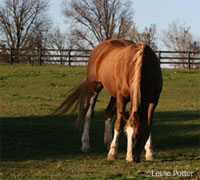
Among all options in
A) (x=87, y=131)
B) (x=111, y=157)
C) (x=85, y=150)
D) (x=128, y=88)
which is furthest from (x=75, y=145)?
(x=128, y=88)

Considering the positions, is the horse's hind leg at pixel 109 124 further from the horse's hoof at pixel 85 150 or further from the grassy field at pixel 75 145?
the horse's hoof at pixel 85 150

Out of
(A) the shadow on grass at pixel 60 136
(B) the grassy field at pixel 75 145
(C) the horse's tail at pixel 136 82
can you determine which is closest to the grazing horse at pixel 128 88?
(C) the horse's tail at pixel 136 82

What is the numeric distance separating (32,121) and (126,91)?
448cm

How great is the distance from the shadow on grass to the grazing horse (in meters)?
0.51

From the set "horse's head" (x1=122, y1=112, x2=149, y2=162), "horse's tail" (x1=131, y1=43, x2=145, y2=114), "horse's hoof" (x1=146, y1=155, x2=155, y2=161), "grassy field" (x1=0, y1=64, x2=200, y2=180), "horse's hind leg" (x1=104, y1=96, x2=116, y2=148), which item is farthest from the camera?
"horse's hind leg" (x1=104, y1=96, x2=116, y2=148)

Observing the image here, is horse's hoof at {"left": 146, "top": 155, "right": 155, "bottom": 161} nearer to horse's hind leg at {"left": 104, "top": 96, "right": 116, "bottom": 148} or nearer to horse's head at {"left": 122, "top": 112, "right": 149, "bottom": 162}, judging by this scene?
horse's head at {"left": 122, "top": 112, "right": 149, "bottom": 162}

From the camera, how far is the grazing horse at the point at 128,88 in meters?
5.84

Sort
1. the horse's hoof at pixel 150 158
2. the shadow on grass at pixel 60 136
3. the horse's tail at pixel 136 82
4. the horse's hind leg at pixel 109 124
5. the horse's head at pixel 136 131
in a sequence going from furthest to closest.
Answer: the horse's hind leg at pixel 109 124
the shadow on grass at pixel 60 136
the horse's hoof at pixel 150 158
the horse's tail at pixel 136 82
the horse's head at pixel 136 131

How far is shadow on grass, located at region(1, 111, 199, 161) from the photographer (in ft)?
23.5

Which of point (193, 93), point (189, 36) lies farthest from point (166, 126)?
point (189, 36)

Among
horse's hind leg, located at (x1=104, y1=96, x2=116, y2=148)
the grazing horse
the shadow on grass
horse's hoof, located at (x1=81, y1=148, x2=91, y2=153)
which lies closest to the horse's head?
the grazing horse

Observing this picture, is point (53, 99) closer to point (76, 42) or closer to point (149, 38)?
point (149, 38)

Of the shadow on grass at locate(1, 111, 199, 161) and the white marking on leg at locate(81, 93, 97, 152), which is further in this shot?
the white marking on leg at locate(81, 93, 97, 152)

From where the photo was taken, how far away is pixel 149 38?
128ft
